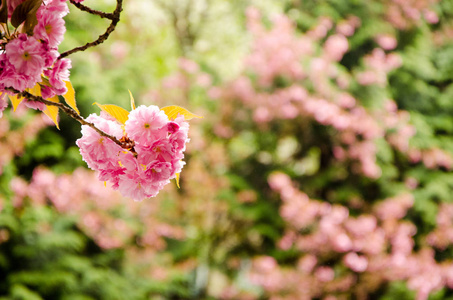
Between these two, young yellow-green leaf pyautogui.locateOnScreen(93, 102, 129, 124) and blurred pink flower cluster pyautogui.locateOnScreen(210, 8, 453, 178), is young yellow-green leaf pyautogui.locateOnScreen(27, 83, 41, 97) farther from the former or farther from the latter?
blurred pink flower cluster pyautogui.locateOnScreen(210, 8, 453, 178)

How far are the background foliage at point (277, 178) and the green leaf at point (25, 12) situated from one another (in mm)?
3606

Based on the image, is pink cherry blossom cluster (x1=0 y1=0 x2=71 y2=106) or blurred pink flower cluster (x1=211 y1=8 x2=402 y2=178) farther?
blurred pink flower cluster (x1=211 y1=8 x2=402 y2=178)

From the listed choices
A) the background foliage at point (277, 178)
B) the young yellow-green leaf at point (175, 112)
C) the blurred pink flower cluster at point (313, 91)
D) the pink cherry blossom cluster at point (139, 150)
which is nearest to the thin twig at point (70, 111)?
the pink cherry blossom cluster at point (139, 150)

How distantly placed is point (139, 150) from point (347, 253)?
4.71m

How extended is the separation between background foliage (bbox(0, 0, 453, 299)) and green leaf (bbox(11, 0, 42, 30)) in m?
3.61

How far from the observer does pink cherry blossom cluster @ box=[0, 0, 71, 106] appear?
870 mm

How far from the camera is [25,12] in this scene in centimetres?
89

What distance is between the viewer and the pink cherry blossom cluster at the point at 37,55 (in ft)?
2.85

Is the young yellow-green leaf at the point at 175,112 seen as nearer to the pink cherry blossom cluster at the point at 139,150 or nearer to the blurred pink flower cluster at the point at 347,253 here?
the pink cherry blossom cluster at the point at 139,150

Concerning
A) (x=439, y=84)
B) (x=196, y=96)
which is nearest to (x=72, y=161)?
(x=196, y=96)

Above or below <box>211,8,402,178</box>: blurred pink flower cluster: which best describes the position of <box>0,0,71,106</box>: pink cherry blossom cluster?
below

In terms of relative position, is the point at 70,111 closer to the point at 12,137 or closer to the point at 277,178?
the point at 12,137

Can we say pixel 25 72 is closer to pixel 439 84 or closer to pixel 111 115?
pixel 111 115

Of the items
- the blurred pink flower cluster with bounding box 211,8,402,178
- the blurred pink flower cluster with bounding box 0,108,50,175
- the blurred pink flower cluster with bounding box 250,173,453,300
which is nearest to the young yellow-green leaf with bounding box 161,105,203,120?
the blurred pink flower cluster with bounding box 0,108,50,175
